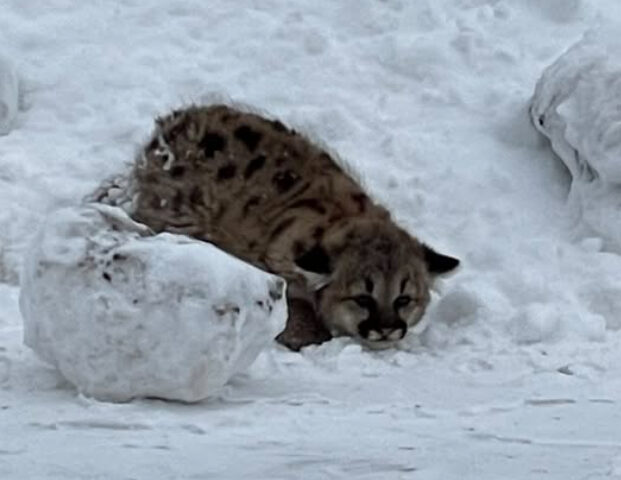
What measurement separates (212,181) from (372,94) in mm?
2132

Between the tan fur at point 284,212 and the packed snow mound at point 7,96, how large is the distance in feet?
4.34

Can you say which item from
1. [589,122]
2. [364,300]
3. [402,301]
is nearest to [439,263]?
[402,301]

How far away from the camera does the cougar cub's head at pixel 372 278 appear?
9953 millimetres

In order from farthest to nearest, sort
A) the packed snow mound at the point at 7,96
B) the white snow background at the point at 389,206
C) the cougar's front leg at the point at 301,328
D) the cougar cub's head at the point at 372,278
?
the packed snow mound at the point at 7,96 < the cougar cub's head at the point at 372,278 < the cougar's front leg at the point at 301,328 < the white snow background at the point at 389,206

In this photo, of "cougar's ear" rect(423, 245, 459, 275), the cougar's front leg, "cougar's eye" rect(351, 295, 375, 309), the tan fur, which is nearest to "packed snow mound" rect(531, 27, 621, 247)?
"cougar's ear" rect(423, 245, 459, 275)

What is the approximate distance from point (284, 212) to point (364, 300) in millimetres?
821

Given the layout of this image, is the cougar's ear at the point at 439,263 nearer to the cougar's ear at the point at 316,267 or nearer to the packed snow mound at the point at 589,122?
the cougar's ear at the point at 316,267

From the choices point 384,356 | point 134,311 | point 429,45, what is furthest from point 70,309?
point 429,45

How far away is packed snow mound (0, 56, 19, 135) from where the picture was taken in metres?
12.2

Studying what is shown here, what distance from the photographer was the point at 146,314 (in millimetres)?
8102

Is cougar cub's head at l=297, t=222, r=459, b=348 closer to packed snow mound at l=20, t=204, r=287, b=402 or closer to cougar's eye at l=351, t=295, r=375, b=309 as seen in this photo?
cougar's eye at l=351, t=295, r=375, b=309

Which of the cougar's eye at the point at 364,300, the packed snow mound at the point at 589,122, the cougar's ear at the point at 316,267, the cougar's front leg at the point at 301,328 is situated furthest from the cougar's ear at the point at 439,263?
the packed snow mound at the point at 589,122

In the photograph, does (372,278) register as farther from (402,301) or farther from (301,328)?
(301,328)

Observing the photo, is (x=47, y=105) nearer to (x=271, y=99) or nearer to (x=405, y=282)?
(x=271, y=99)
